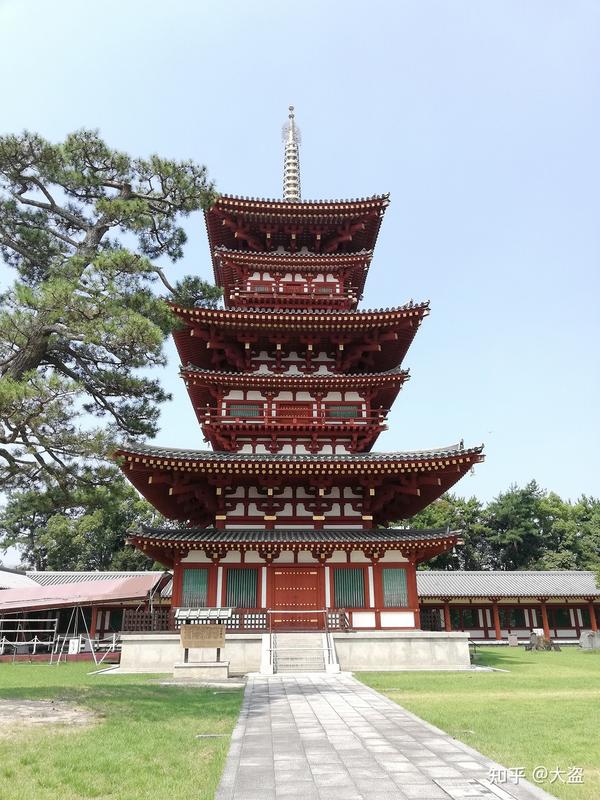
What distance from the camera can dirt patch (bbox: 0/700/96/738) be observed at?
9195mm

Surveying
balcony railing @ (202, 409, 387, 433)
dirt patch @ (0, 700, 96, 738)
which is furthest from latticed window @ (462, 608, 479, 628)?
dirt patch @ (0, 700, 96, 738)

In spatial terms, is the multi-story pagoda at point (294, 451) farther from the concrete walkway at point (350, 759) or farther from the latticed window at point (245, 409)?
the concrete walkway at point (350, 759)

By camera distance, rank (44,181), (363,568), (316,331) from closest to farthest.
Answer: (44,181)
(363,568)
(316,331)

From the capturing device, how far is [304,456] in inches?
870

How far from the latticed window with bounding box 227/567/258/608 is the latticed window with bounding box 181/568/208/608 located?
89 centimetres

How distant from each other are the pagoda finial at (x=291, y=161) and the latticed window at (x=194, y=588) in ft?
69.9

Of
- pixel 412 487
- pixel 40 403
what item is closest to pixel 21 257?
pixel 40 403

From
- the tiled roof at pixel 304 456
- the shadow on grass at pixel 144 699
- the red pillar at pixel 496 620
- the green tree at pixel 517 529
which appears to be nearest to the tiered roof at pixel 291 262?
the tiled roof at pixel 304 456

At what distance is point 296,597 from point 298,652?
258 cm

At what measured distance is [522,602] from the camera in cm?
4188

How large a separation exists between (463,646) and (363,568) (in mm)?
4360

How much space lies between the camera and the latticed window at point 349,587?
2156 cm

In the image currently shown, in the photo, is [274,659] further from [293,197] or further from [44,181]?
[293,197]

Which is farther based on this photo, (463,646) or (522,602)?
(522,602)
